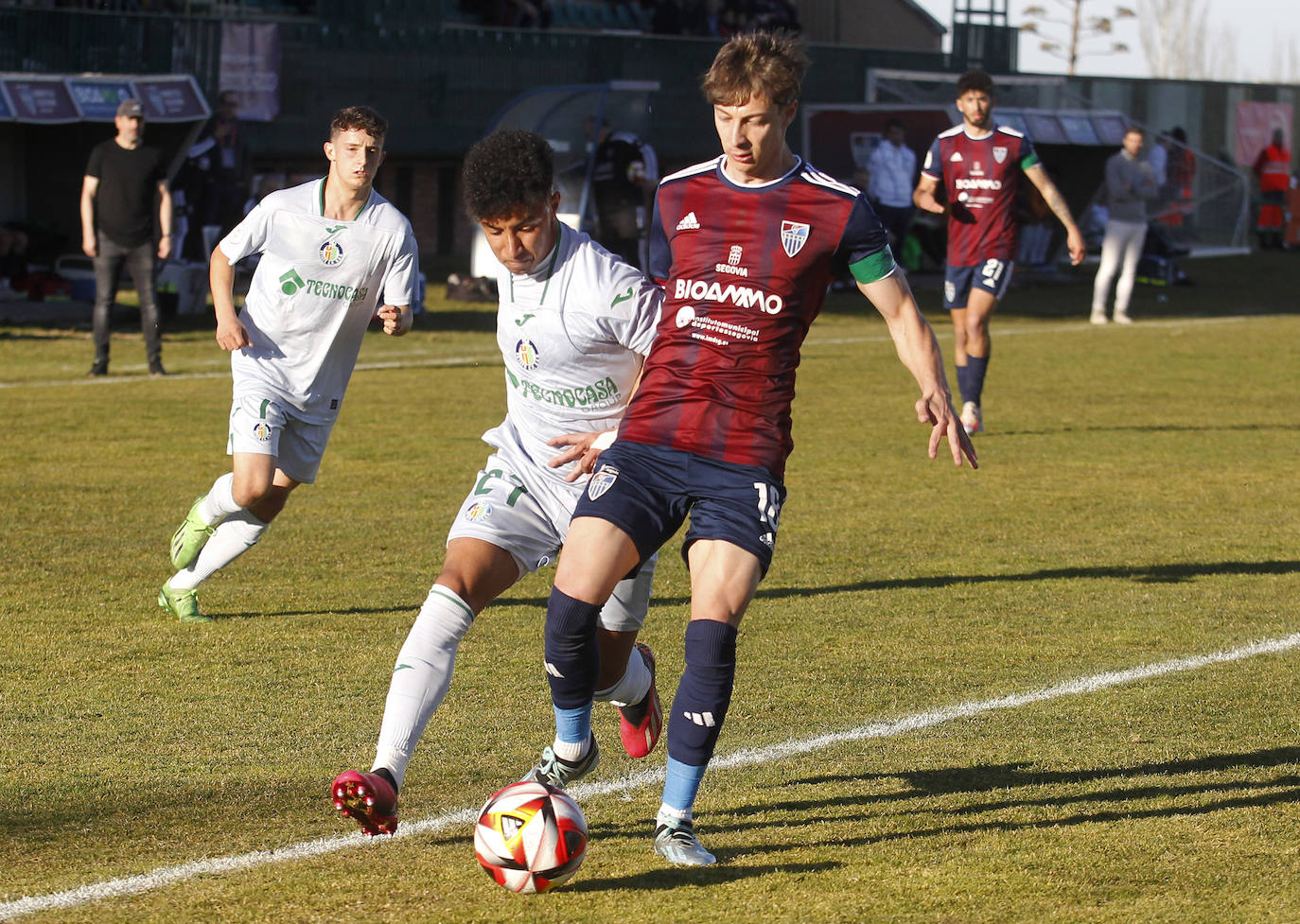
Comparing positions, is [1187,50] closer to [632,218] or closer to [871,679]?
[632,218]

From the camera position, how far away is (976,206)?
39.6ft

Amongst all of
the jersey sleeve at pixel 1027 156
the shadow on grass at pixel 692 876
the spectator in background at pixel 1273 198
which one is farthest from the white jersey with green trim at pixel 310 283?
the spectator in background at pixel 1273 198

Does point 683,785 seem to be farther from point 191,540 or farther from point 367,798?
point 191,540

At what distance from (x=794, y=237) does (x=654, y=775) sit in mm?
1670

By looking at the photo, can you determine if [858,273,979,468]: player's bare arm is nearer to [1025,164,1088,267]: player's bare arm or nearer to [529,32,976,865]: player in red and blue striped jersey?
[529,32,976,865]: player in red and blue striped jersey

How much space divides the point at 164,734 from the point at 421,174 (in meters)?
24.2

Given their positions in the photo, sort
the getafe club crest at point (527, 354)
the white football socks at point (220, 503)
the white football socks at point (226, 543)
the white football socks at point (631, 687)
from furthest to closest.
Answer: the white football socks at point (226, 543) → the white football socks at point (220, 503) → the white football socks at point (631, 687) → the getafe club crest at point (527, 354)

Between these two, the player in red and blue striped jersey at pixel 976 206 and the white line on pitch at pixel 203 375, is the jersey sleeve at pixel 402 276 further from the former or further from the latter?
the white line on pitch at pixel 203 375

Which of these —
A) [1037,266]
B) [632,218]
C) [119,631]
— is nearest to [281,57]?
[632,218]

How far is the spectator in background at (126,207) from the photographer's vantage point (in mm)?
13805

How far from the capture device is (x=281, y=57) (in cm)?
2492

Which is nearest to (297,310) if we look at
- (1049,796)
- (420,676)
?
(420,676)

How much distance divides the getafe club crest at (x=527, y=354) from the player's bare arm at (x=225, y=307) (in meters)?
1.93

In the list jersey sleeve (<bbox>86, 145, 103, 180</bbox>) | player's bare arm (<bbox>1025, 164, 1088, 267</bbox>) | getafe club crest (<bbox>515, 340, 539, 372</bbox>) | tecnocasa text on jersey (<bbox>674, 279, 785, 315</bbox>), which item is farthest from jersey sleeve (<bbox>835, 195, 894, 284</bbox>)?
jersey sleeve (<bbox>86, 145, 103, 180</bbox>)
